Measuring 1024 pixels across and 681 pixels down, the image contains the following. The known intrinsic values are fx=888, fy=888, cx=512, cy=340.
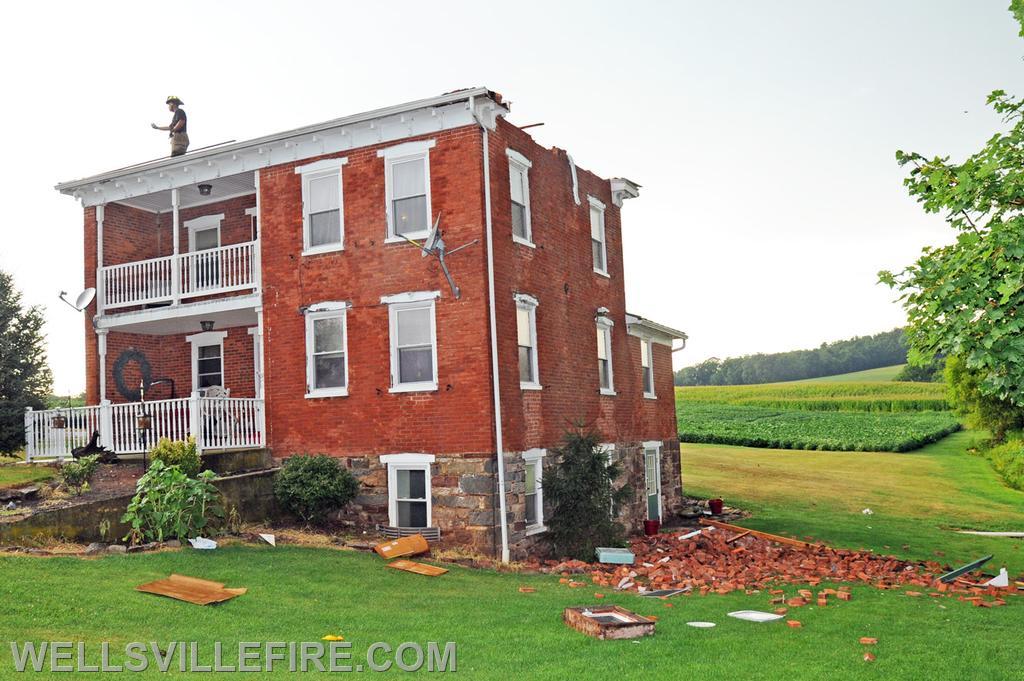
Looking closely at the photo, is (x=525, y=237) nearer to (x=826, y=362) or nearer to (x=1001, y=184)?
(x=1001, y=184)

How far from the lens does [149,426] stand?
60.0 feet

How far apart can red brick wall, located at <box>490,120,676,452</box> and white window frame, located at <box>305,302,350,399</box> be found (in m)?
3.48

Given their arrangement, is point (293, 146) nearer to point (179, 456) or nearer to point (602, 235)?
point (179, 456)

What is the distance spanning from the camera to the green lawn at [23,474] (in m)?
18.9

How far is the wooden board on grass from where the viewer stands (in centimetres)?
1466

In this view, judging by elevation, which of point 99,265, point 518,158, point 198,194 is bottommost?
point 99,265

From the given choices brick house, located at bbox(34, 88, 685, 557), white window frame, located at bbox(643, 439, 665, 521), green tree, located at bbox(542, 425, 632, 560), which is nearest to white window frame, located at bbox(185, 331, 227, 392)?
brick house, located at bbox(34, 88, 685, 557)

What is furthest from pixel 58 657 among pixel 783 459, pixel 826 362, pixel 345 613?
pixel 826 362

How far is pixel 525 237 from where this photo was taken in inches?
753

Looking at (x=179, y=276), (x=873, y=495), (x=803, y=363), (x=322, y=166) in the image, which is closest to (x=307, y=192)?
(x=322, y=166)

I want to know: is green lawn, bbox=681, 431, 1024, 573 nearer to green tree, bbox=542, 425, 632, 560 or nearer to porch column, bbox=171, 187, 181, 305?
green tree, bbox=542, 425, 632, 560

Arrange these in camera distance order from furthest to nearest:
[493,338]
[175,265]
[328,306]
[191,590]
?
1. [175,265]
2. [328,306]
3. [493,338]
4. [191,590]

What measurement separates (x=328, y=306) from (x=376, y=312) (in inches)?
46.4

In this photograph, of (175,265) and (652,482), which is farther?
(652,482)
